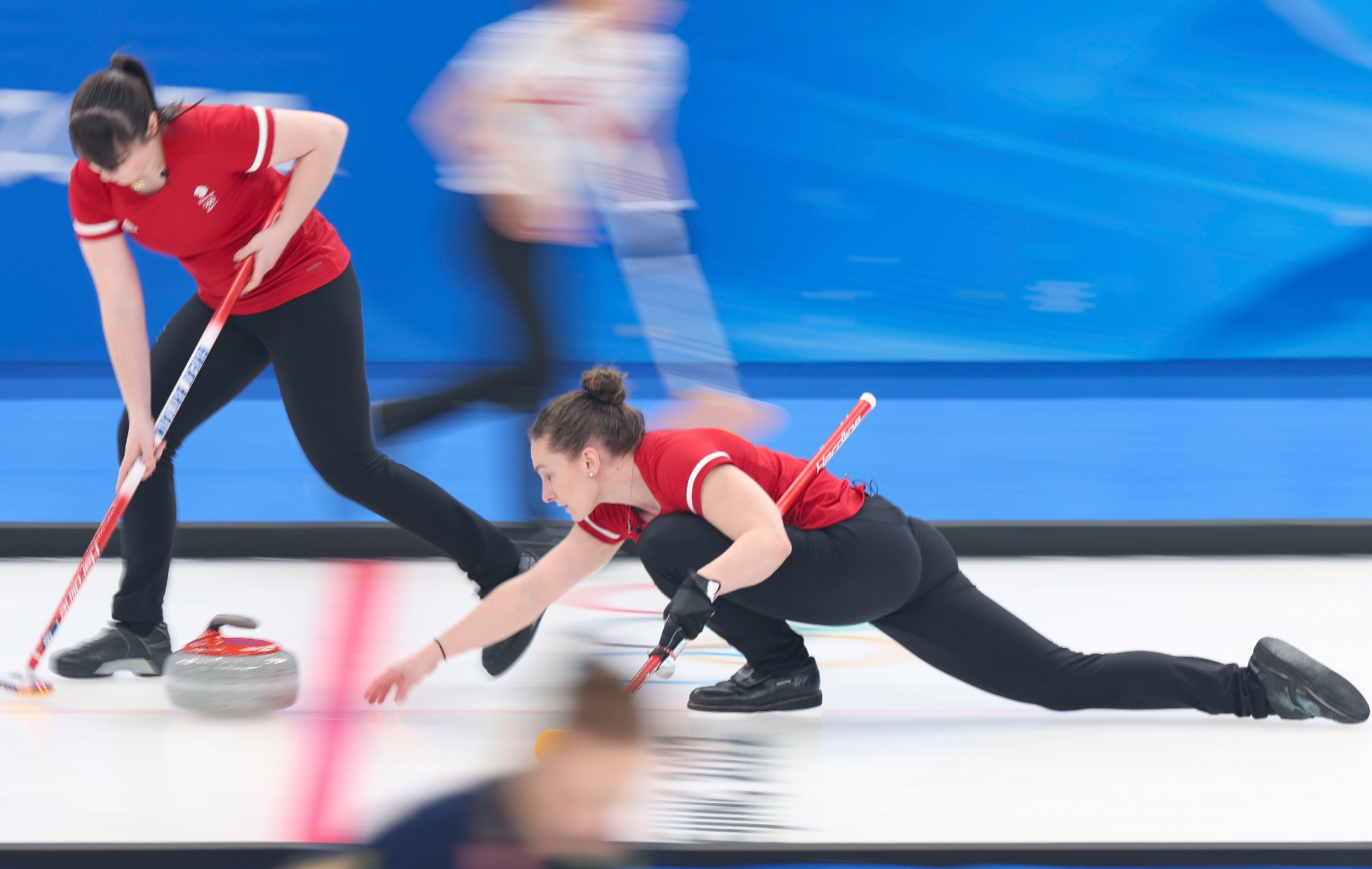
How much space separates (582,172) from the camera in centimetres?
480

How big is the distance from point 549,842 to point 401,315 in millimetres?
4835

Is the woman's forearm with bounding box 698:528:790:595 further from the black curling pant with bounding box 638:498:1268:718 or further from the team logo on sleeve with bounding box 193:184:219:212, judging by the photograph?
the team logo on sleeve with bounding box 193:184:219:212

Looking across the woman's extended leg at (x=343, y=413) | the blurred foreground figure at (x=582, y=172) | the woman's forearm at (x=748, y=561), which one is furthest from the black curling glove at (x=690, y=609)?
the blurred foreground figure at (x=582, y=172)

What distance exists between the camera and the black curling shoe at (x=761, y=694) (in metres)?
2.40

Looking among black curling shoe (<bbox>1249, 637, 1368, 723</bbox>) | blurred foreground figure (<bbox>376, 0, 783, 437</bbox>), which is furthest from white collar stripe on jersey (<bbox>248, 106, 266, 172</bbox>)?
black curling shoe (<bbox>1249, 637, 1368, 723</bbox>)

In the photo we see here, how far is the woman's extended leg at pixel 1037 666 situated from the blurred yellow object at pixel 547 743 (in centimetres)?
114

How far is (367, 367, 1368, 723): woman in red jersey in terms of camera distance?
2176 mm

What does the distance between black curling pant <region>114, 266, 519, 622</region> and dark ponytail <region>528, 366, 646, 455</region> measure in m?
0.49

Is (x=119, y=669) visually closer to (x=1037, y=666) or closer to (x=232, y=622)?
(x=232, y=622)

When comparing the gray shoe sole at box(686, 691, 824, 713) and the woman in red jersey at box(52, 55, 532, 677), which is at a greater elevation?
the woman in red jersey at box(52, 55, 532, 677)

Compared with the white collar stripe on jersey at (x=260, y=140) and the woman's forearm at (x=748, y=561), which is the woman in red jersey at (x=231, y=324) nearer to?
the white collar stripe on jersey at (x=260, y=140)

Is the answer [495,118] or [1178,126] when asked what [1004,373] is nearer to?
[1178,126]

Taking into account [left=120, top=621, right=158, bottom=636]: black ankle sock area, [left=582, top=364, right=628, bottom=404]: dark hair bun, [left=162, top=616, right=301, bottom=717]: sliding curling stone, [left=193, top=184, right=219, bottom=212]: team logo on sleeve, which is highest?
[left=193, top=184, right=219, bottom=212]: team logo on sleeve

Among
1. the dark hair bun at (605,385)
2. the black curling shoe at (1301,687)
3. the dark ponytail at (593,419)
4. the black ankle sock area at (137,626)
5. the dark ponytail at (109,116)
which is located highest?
the dark ponytail at (109,116)
